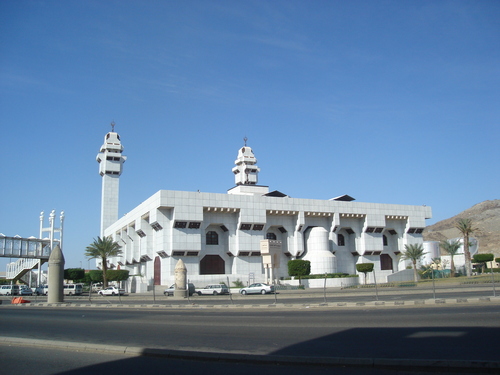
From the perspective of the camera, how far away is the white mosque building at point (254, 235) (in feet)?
175

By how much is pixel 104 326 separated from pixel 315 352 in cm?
878

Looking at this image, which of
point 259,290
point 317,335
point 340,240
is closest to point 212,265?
point 259,290

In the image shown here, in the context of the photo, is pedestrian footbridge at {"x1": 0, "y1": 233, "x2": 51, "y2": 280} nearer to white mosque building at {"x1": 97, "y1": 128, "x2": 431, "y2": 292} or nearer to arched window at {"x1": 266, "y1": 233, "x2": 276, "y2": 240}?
white mosque building at {"x1": 97, "y1": 128, "x2": 431, "y2": 292}

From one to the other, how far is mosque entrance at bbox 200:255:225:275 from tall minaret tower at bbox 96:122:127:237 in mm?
30726

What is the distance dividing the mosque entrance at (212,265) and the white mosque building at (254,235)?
12 centimetres

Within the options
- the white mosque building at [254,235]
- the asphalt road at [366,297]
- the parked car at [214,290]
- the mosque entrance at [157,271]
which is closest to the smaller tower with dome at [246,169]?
the white mosque building at [254,235]

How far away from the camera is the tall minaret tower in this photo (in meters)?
80.2

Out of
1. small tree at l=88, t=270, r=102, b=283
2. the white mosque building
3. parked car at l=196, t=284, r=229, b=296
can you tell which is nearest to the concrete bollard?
parked car at l=196, t=284, r=229, b=296

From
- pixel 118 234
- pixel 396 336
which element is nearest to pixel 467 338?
pixel 396 336

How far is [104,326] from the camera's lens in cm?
1501

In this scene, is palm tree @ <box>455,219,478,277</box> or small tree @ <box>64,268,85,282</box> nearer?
palm tree @ <box>455,219,478,277</box>

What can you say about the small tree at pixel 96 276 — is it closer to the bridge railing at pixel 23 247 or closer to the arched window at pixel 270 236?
the bridge railing at pixel 23 247

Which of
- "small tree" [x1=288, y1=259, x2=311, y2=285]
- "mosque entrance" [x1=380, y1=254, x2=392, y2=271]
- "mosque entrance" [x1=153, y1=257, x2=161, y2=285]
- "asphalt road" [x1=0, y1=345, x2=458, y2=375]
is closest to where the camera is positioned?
"asphalt road" [x1=0, y1=345, x2=458, y2=375]

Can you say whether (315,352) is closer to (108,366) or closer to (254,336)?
(254,336)
